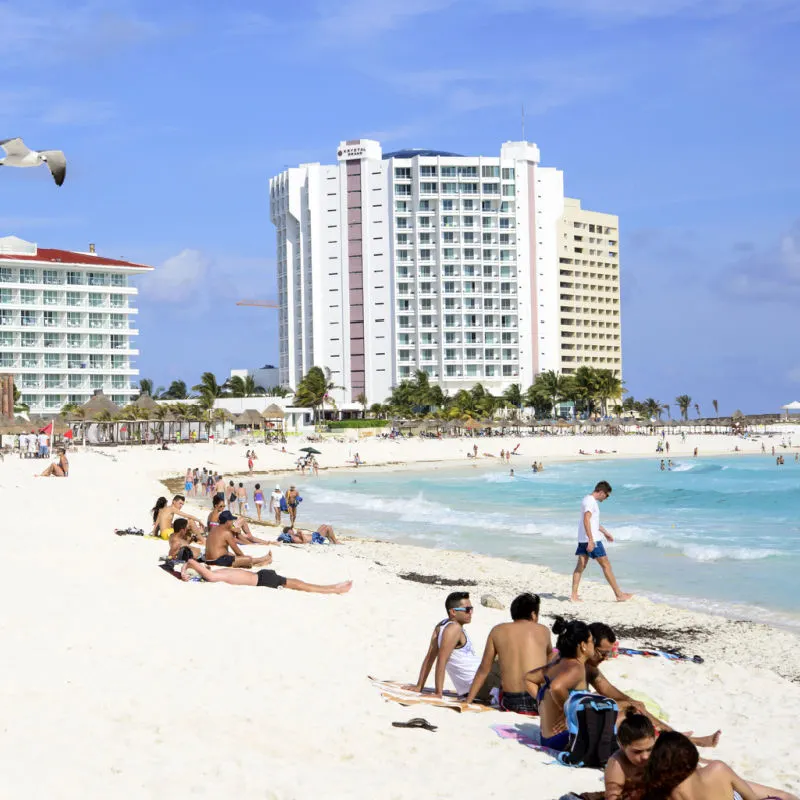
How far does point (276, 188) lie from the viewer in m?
118

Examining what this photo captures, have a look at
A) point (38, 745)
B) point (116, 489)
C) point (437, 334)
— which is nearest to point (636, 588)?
point (38, 745)

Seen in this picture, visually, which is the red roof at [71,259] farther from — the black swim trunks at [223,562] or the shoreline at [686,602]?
the black swim trunks at [223,562]

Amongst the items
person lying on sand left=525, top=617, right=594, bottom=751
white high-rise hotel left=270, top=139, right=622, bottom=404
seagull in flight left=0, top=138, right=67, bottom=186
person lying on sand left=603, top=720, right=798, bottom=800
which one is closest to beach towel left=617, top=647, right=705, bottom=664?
person lying on sand left=525, top=617, right=594, bottom=751

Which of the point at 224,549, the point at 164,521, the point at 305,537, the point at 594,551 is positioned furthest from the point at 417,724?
the point at 305,537

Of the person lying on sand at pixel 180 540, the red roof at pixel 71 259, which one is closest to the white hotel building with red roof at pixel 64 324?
the red roof at pixel 71 259

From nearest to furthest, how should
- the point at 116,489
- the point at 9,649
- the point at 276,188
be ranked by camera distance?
the point at 9,649
the point at 116,489
the point at 276,188

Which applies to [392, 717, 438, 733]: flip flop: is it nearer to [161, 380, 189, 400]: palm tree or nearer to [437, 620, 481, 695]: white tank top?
[437, 620, 481, 695]: white tank top

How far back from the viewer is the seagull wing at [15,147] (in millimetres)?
9984

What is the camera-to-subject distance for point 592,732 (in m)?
6.23

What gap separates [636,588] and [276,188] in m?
108

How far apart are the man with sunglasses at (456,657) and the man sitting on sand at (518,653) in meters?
0.18

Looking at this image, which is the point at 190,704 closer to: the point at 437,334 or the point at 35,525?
the point at 35,525

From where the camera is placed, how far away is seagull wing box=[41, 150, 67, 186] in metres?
9.99

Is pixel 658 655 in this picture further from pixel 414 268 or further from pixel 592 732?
pixel 414 268
